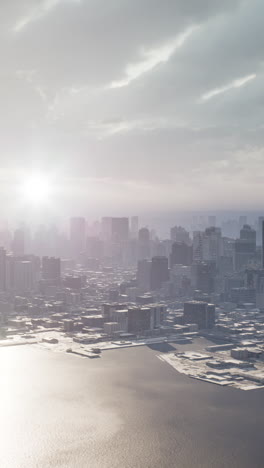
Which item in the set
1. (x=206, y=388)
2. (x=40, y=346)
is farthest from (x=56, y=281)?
(x=206, y=388)

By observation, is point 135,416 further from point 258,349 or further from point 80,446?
point 258,349

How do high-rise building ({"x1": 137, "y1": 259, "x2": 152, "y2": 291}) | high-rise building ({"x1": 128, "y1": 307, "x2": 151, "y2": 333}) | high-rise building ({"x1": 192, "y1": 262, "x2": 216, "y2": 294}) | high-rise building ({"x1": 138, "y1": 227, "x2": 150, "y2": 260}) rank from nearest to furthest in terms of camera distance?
high-rise building ({"x1": 128, "y1": 307, "x2": 151, "y2": 333}) → high-rise building ({"x1": 192, "y1": 262, "x2": 216, "y2": 294}) → high-rise building ({"x1": 137, "y1": 259, "x2": 152, "y2": 291}) → high-rise building ({"x1": 138, "y1": 227, "x2": 150, "y2": 260})

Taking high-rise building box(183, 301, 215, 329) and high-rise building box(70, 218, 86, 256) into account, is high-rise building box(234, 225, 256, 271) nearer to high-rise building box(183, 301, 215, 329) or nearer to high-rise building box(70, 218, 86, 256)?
high-rise building box(183, 301, 215, 329)

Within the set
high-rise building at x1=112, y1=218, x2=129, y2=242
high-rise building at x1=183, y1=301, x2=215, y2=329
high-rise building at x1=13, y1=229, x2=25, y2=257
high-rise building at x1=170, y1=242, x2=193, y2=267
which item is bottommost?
high-rise building at x1=183, y1=301, x2=215, y2=329

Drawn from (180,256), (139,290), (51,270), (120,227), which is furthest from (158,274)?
(120,227)

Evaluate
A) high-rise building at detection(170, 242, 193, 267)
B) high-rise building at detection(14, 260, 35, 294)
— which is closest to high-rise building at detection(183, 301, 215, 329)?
high-rise building at detection(14, 260, 35, 294)

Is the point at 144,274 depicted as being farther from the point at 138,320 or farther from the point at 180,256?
the point at 138,320
